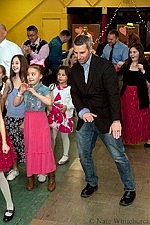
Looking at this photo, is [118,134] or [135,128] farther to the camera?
[135,128]

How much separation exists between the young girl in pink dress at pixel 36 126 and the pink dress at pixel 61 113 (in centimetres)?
59

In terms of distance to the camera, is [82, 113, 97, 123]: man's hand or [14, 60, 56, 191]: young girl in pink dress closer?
[82, 113, 97, 123]: man's hand

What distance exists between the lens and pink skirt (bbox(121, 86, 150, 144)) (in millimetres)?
4242

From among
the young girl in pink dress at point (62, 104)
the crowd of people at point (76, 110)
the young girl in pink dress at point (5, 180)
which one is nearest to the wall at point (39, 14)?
the crowd of people at point (76, 110)

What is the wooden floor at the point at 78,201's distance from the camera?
2.83 metres

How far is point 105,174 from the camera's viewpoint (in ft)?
12.1

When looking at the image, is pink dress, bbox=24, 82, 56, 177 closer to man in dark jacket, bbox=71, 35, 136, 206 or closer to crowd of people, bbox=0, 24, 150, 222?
crowd of people, bbox=0, 24, 150, 222

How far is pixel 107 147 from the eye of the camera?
2.90 m

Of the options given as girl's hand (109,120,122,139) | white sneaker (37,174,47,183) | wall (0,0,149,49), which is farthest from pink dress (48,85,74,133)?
wall (0,0,149,49)

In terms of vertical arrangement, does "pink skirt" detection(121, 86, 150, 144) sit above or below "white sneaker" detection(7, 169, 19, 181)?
above

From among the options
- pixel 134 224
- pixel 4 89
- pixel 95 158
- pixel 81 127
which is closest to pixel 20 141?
pixel 4 89

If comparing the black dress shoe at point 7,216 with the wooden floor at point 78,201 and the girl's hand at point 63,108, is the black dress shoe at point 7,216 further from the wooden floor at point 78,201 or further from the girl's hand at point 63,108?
the girl's hand at point 63,108

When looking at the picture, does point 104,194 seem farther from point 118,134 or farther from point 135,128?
point 135,128

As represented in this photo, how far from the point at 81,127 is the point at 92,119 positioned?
0.22 m
